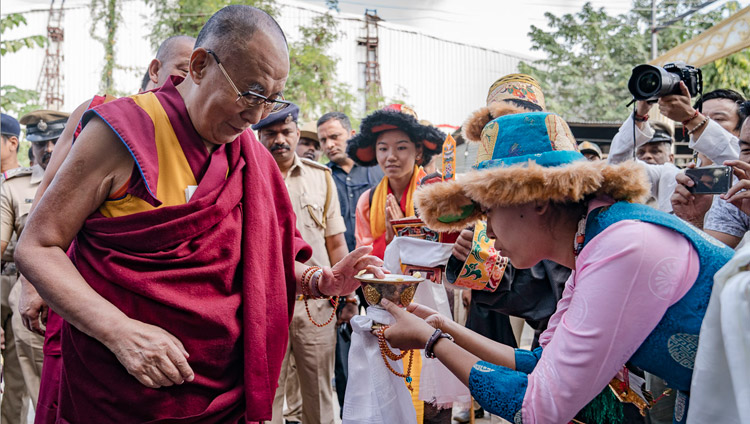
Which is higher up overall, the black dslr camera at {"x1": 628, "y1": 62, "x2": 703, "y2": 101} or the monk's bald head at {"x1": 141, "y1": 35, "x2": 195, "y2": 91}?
the monk's bald head at {"x1": 141, "y1": 35, "x2": 195, "y2": 91}

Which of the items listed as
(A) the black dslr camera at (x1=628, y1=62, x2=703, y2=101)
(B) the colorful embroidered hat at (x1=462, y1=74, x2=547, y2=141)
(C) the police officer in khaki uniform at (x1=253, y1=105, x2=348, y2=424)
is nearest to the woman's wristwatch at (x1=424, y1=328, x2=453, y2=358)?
(B) the colorful embroidered hat at (x1=462, y1=74, x2=547, y2=141)

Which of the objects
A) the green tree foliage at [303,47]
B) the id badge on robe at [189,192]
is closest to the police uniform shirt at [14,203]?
the id badge on robe at [189,192]

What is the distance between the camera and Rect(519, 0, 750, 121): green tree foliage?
16.5 m

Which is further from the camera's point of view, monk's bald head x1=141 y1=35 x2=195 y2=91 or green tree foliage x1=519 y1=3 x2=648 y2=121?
green tree foliage x1=519 y1=3 x2=648 y2=121

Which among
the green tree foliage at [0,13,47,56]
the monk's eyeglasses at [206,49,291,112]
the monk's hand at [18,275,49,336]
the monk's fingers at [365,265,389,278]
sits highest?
the green tree foliage at [0,13,47,56]

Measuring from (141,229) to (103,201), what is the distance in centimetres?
18

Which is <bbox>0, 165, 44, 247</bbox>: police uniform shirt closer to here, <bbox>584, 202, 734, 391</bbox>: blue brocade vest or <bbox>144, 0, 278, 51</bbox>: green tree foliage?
<bbox>584, 202, 734, 391</bbox>: blue brocade vest

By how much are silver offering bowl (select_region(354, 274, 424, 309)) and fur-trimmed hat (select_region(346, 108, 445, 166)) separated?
2.20 meters

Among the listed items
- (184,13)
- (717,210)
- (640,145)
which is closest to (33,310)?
(717,210)

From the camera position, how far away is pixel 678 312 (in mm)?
1552

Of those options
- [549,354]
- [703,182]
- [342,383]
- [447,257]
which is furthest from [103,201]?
[342,383]

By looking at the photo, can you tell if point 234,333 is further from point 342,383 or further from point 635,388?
point 342,383

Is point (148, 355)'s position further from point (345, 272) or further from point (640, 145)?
point (640, 145)

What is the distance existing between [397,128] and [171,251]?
8.78 ft
